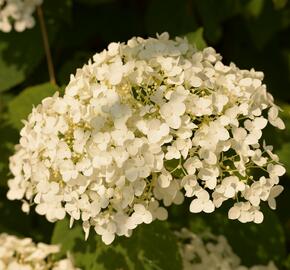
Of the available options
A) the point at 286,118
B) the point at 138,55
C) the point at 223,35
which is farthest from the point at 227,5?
the point at 138,55

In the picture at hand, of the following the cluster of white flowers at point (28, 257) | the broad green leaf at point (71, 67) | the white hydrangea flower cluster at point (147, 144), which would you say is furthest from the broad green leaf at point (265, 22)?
the cluster of white flowers at point (28, 257)

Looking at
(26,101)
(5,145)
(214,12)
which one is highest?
(214,12)

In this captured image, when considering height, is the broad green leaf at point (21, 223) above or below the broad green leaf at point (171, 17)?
below

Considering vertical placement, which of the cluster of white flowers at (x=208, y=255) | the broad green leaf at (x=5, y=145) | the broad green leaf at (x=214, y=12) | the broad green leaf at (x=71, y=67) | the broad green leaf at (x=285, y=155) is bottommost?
the cluster of white flowers at (x=208, y=255)

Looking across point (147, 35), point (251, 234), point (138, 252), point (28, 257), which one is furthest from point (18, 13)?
point (251, 234)

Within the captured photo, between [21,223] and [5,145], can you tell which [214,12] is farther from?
[21,223]

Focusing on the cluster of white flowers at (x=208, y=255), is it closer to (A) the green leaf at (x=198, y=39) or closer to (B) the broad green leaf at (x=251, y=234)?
(B) the broad green leaf at (x=251, y=234)

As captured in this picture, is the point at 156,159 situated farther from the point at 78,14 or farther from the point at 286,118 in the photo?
the point at 78,14
